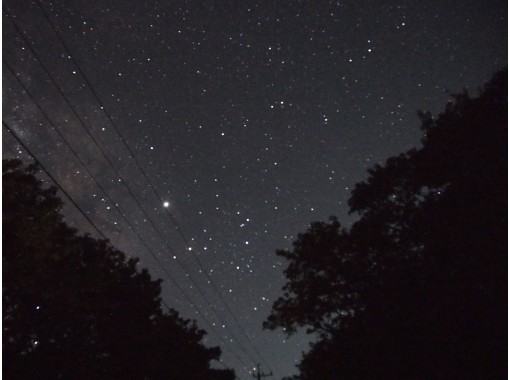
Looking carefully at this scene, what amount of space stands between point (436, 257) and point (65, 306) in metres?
10.8

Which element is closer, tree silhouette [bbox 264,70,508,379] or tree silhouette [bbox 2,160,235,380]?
tree silhouette [bbox 264,70,508,379]

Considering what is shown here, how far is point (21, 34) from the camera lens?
6.85m

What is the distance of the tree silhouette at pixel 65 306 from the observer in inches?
372

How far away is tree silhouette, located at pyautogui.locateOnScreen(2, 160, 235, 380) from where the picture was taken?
9461mm

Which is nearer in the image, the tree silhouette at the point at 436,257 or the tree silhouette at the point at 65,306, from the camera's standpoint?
the tree silhouette at the point at 436,257

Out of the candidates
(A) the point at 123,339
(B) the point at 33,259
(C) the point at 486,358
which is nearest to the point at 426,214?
(C) the point at 486,358

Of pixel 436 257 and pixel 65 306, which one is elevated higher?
pixel 65 306

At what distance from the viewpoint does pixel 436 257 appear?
396 inches

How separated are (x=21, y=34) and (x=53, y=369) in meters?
10.2

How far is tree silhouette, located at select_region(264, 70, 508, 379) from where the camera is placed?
8.43 meters

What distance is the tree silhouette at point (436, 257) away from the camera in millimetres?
8430

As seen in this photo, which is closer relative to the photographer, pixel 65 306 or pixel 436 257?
pixel 436 257

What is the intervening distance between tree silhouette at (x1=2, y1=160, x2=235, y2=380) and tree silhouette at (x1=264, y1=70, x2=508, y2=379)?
8475 millimetres

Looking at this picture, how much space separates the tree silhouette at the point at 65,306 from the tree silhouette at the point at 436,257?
8.48 meters
